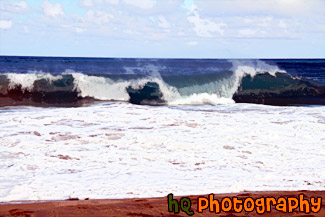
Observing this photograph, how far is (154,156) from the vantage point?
16.0 ft

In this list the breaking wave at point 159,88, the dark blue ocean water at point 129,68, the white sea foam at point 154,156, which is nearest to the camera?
the white sea foam at point 154,156

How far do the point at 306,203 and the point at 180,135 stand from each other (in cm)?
327

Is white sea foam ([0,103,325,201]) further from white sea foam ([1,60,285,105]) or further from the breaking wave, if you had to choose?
white sea foam ([1,60,285,105])

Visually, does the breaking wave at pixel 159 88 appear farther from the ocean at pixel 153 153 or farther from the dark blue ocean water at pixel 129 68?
the ocean at pixel 153 153

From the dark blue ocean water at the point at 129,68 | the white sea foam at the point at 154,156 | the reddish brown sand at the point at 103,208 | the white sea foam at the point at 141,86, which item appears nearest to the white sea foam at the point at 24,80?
the white sea foam at the point at 141,86

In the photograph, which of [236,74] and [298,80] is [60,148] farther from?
[298,80]

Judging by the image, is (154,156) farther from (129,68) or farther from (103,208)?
(129,68)

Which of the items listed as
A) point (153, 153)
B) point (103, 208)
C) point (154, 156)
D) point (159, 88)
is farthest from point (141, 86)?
point (103, 208)

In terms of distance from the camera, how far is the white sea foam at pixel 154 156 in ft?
11.9

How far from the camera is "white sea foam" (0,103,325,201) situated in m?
3.64

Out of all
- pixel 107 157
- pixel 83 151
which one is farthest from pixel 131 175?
pixel 83 151

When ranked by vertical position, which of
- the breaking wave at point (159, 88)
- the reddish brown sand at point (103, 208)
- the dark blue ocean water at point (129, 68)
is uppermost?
the dark blue ocean water at point (129, 68)

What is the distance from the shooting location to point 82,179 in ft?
12.7

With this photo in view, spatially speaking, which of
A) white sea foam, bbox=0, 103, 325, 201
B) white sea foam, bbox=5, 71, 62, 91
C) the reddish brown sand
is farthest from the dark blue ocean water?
the reddish brown sand
